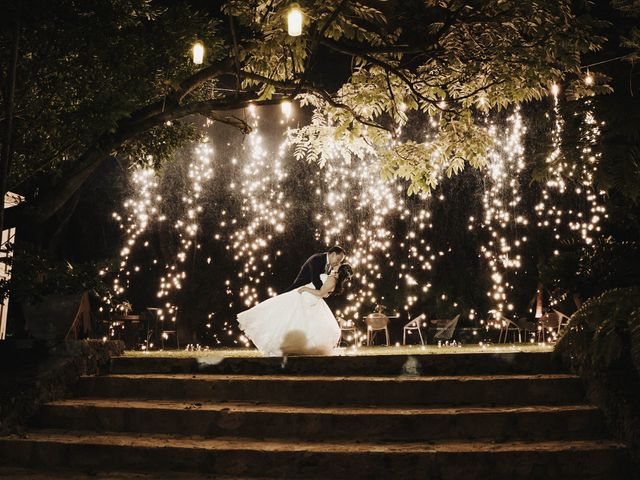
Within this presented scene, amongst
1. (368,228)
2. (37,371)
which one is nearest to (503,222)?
(368,228)

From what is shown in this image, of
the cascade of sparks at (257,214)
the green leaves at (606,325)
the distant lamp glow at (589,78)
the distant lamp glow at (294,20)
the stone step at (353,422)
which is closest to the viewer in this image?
the green leaves at (606,325)

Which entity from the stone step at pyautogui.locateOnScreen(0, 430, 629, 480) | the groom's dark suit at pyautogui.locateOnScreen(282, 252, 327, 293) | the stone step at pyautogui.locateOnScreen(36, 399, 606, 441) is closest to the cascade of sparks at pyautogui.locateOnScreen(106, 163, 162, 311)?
the groom's dark suit at pyautogui.locateOnScreen(282, 252, 327, 293)

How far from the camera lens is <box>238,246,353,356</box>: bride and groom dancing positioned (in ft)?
25.3

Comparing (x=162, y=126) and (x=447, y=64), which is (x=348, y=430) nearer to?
(x=447, y=64)

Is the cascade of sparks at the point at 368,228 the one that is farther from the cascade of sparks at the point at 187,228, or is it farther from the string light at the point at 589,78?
the string light at the point at 589,78

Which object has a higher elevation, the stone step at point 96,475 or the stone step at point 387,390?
the stone step at point 387,390

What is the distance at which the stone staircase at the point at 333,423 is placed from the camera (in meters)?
4.57

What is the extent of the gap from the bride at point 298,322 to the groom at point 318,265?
0.09m

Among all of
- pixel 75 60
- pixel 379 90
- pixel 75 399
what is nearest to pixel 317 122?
pixel 379 90

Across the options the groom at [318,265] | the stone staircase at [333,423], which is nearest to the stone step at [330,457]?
the stone staircase at [333,423]

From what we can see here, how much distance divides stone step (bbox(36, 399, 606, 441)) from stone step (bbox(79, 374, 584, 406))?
0.21 meters

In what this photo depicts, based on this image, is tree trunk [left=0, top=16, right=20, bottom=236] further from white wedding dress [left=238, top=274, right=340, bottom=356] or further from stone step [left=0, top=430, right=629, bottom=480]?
white wedding dress [left=238, top=274, right=340, bottom=356]

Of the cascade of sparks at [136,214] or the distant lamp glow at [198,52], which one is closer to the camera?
the distant lamp glow at [198,52]

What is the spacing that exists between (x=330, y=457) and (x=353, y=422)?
594mm
